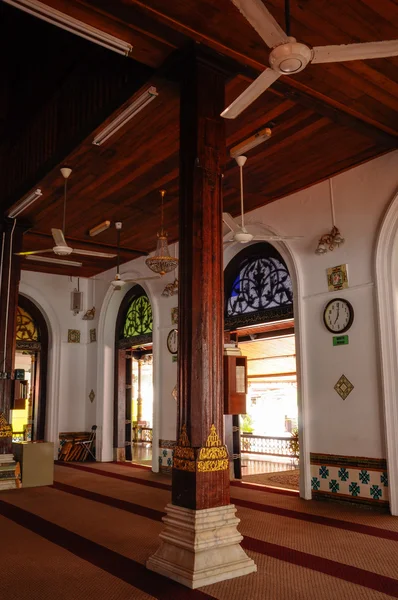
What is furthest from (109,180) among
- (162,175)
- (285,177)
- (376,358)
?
(376,358)

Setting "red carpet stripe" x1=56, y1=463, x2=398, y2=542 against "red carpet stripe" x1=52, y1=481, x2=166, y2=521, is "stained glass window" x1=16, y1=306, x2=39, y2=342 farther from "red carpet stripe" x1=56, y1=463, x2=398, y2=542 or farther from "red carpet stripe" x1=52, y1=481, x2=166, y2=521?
"red carpet stripe" x1=56, y1=463, x2=398, y2=542

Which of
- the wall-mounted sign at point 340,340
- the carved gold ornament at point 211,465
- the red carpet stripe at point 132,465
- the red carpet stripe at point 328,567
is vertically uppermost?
the wall-mounted sign at point 340,340

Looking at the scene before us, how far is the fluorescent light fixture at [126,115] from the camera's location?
5.28 metres

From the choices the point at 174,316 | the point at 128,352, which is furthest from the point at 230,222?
the point at 128,352

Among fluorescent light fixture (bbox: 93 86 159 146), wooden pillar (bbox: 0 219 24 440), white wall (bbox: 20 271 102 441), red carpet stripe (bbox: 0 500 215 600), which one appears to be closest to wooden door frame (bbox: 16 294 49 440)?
white wall (bbox: 20 271 102 441)

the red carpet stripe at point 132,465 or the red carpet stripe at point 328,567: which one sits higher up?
the red carpet stripe at point 328,567

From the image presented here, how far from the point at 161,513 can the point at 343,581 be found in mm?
2907

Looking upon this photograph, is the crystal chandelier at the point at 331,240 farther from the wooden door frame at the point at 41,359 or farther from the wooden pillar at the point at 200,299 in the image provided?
the wooden door frame at the point at 41,359

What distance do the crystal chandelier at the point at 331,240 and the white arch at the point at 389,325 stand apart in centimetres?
63

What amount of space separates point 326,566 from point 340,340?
3485 mm

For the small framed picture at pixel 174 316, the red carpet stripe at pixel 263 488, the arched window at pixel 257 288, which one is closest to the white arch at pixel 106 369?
the small framed picture at pixel 174 316

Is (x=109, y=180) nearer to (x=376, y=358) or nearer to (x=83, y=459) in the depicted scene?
(x=376, y=358)

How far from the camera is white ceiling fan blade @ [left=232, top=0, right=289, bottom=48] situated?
10.2ft

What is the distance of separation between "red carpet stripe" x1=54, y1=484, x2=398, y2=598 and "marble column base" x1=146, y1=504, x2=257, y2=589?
21.6 inches
